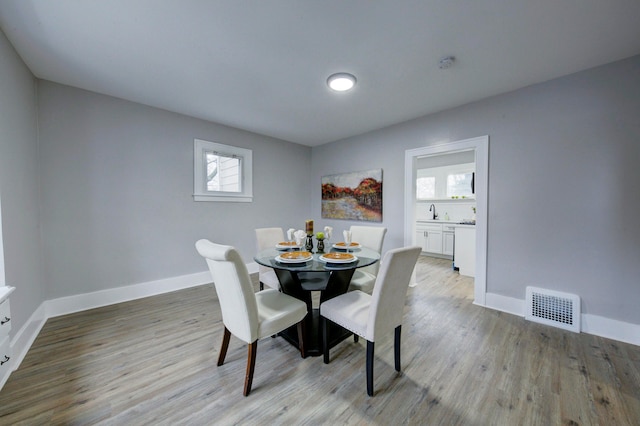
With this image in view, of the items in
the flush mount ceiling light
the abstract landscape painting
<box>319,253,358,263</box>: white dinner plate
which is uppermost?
the flush mount ceiling light

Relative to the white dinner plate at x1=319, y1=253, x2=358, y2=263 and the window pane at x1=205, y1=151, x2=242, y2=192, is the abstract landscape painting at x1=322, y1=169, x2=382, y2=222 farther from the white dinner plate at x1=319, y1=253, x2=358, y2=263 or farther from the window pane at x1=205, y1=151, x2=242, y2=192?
the white dinner plate at x1=319, y1=253, x2=358, y2=263

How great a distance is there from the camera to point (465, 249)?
4008 mm

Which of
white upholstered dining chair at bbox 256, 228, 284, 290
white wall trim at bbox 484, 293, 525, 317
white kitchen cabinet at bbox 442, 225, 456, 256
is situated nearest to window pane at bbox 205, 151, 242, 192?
white upholstered dining chair at bbox 256, 228, 284, 290

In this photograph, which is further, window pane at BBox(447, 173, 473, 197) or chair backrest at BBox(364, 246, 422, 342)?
window pane at BBox(447, 173, 473, 197)

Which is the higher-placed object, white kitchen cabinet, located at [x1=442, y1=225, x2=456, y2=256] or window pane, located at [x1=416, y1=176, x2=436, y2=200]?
window pane, located at [x1=416, y1=176, x2=436, y2=200]

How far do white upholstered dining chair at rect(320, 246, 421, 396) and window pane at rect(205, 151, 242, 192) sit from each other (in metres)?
2.86

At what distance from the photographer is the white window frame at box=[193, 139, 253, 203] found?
3.46 metres

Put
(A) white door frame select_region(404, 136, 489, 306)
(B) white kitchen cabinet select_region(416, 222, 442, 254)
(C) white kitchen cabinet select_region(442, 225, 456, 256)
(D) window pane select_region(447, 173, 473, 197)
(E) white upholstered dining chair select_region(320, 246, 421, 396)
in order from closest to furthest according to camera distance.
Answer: (E) white upholstered dining chair select_region(320, 246, 421, 396)
(A) white door frame select_region(404, 136, 489, 306)
(C) white kitchen cabinet select_region(442, 225, 456, 256)
(B) white kitchen cabinet select_region(416, 222, 442, 254)
(D) window pane select_region(447, 173, 473, 197)

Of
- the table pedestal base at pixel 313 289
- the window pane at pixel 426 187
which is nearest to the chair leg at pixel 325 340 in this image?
the table pedestal base at pixel 313 289

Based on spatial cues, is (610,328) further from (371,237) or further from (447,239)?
(447,239)

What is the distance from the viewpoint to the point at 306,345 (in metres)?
1.93

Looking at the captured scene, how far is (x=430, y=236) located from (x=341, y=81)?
419 cm

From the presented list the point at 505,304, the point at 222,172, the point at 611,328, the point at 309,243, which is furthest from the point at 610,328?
the point at 222,172

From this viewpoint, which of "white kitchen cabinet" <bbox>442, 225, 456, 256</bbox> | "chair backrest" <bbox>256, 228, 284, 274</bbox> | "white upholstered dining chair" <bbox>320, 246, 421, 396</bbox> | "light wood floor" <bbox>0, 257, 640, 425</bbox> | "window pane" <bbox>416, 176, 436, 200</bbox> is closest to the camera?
"light wood floor" <bbox>0, 257, 640, 425</bbox>
